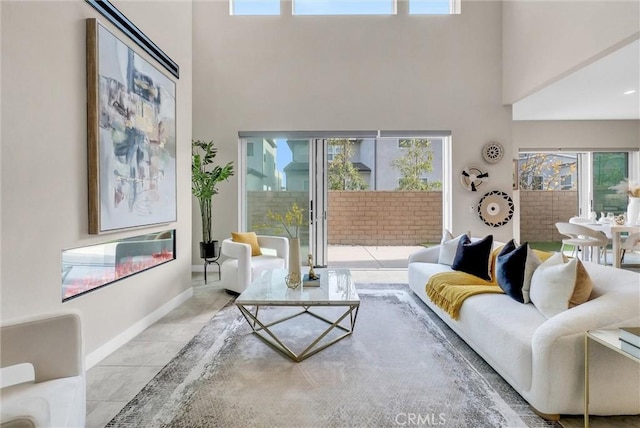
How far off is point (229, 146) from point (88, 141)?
3.04 metres

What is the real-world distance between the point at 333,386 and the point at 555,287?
147cm

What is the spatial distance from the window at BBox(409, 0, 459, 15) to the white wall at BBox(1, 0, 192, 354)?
14.9 ft

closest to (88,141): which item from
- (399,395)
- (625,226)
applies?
(399,395)

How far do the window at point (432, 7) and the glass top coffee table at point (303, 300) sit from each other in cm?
443

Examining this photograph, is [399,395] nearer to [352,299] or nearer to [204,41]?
[352,299]

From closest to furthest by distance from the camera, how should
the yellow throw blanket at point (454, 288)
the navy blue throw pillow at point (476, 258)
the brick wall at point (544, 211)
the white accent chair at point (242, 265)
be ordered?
the yellow throw blanket at point (454, 288) → the navy blue throw pillow at point (476, 258) → the white accent chair at point (242, 265) → the brick wall at point (544, 211)

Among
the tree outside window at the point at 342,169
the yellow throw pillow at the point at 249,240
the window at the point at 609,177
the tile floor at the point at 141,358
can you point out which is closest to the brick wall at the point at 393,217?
the tree outside window at the point at 342,169

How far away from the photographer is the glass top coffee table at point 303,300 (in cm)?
229

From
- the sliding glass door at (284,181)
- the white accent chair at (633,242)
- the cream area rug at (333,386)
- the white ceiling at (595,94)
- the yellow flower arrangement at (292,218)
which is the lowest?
the cream area rug at (333,386)

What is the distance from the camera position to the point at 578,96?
490 centimetres

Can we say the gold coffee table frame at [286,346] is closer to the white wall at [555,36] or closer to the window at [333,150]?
the white wall at [555,36]

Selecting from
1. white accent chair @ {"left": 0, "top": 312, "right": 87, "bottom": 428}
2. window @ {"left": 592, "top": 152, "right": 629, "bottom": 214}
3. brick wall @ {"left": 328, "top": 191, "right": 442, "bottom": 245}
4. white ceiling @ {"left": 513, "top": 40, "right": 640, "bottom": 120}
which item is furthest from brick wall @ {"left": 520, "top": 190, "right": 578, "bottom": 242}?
white accent chair @ {"left": 0, "top": 312, "right": 87, "bottom": 428}

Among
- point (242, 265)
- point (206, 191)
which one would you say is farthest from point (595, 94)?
point (206, 191)

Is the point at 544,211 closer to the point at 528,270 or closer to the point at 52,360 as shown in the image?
the point at 528,270
